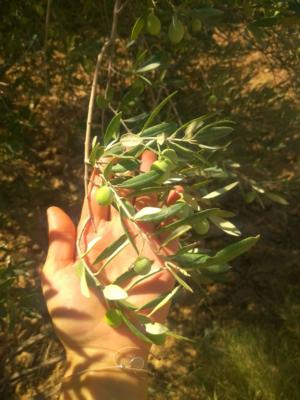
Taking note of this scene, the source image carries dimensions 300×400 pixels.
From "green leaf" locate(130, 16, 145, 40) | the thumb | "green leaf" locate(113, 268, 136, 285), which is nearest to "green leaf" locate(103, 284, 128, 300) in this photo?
"green leaf" locate(113, 268, 136, 285)

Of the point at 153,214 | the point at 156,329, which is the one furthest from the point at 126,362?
the point at 153,214

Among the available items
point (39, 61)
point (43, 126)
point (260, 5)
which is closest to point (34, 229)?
point (43, 126)

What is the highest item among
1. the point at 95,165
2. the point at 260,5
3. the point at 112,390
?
the point at 260,5

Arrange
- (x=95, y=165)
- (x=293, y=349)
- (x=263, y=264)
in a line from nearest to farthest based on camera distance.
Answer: (x=95, y=165) → (x=293, y=349) → (x=263, y=264)

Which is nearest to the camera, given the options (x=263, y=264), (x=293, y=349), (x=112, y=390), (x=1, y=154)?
(x=112, y=390)

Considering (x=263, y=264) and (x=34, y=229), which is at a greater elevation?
(x=34, y=229)

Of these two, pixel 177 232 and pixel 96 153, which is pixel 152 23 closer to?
pixel 96 153

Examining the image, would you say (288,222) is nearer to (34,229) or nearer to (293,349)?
(293,349)
